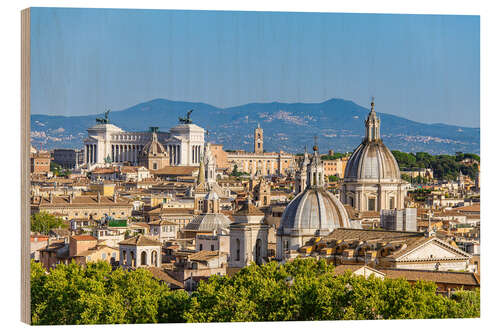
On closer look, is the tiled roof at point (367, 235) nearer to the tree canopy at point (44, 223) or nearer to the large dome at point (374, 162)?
the large dome at point (374, 162)

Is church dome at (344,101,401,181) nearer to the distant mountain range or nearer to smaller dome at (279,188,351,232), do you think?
the distant mountain range

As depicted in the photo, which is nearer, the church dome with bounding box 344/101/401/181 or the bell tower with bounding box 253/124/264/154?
the church dome with bounding box 344/101/401/181

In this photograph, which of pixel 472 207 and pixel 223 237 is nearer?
pixel 223 237

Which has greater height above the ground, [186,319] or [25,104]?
[25,104]

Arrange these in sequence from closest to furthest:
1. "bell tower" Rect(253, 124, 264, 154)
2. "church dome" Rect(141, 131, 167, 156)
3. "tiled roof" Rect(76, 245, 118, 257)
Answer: "tiled roof" Rect(76, 245, 118, 257), "bell tower" Rect(253, 124, 264, 154), "church dome" Rect(141, 131, 167, 156)

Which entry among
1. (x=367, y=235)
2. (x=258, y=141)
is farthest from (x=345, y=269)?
(x=258, y=141)

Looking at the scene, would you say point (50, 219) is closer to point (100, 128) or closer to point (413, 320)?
point (413, 320)

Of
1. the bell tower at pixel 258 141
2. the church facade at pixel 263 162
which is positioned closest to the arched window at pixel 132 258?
the bell tower at pixel 258 141

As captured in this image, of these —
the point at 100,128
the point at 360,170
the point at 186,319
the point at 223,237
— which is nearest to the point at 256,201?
the point at 360,170

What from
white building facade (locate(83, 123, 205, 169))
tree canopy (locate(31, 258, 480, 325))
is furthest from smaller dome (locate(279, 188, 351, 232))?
white building facade (locate(83, 123, 205, 169))
